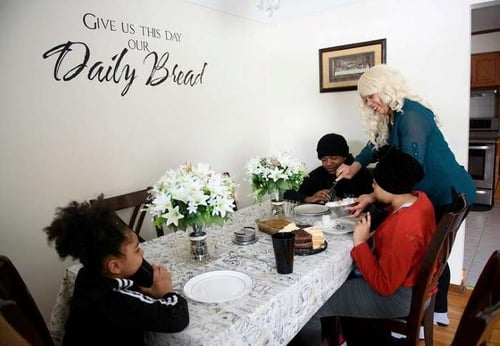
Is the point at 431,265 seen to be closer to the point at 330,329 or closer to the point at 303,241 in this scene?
the point at 303,241

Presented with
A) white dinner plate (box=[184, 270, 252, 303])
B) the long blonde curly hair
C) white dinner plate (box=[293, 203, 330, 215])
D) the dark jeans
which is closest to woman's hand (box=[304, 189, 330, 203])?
white dinner plate (box=[293, 203, 330, 215])

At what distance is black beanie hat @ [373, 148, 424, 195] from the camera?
1428mm

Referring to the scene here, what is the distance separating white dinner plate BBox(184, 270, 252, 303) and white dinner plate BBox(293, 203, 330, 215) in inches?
32.8

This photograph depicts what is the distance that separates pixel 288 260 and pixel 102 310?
604 mm

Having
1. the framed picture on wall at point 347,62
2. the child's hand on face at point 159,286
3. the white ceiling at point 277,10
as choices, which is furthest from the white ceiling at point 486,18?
the child's hand on face at point 159,286

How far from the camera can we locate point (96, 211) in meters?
1.00

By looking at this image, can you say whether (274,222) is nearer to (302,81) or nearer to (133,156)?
(133,156)

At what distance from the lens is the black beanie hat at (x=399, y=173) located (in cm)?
143

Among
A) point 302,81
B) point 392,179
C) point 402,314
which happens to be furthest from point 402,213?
point 302,81

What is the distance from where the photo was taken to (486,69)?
505 cm

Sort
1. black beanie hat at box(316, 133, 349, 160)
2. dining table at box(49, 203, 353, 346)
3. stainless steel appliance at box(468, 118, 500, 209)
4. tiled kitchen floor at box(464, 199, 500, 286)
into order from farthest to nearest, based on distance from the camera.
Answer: stainless steel appliance at box(468, 118, 500, 209) → tiled kitchen floor at box(464, 199, 500, 286) → black beanie hat at box(316, 133, 349, 160) → dining table at box(49, 203, 353, 346)

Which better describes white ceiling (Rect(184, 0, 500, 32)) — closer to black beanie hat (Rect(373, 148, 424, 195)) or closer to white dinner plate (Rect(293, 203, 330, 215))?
white dinner plate (Rect(293, 203, 330, 215))

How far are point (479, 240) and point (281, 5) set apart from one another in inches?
119

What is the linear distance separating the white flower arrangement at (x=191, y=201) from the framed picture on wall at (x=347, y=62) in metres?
1.96
